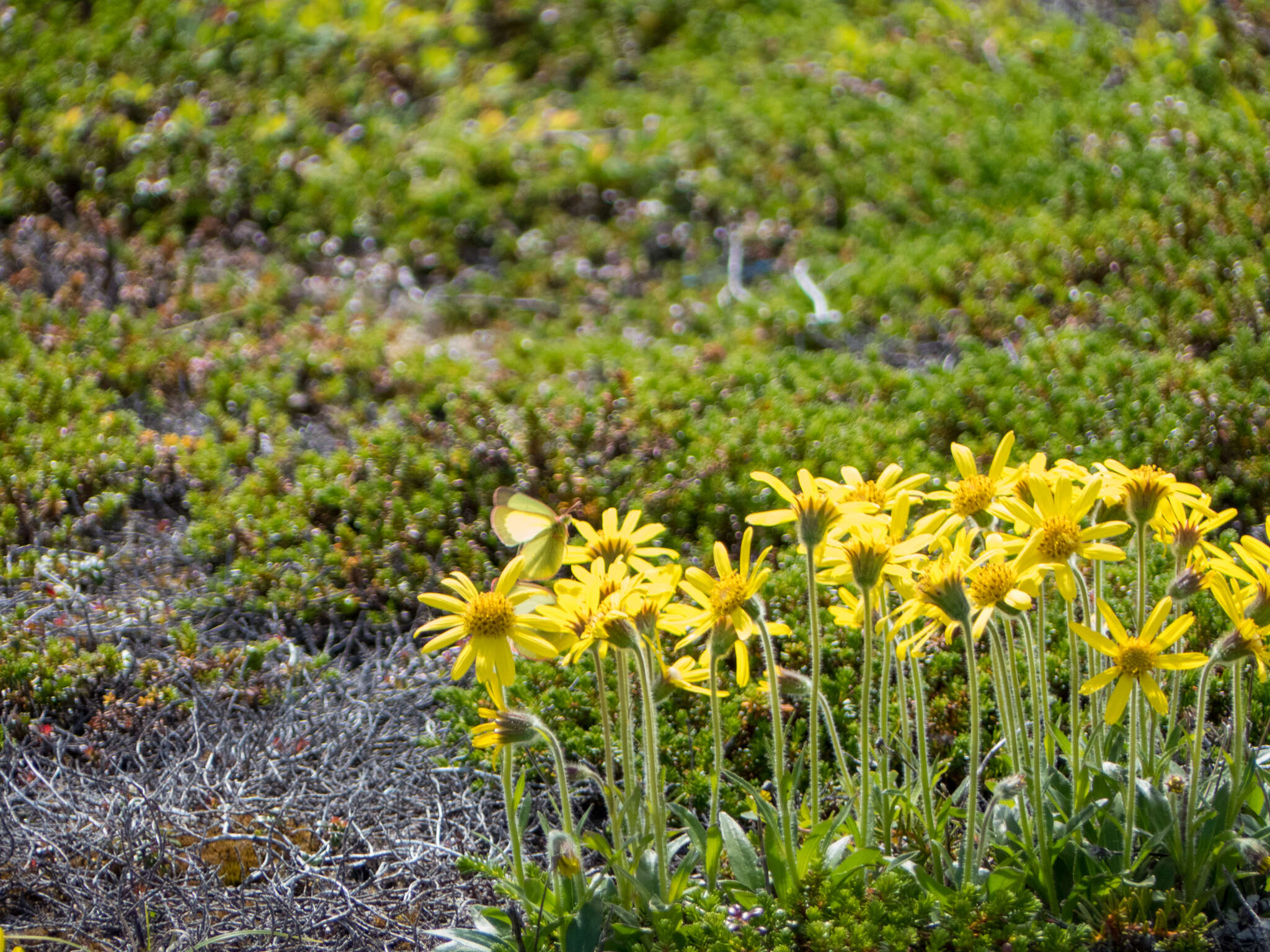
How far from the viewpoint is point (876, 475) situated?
3.93 m

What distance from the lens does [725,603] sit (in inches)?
80.5

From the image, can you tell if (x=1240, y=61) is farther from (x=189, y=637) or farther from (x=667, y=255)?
(x=189, y=637)

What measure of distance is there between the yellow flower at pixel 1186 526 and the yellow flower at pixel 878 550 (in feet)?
1.47

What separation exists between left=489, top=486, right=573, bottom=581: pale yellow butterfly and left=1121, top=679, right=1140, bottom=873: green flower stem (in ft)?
3.33

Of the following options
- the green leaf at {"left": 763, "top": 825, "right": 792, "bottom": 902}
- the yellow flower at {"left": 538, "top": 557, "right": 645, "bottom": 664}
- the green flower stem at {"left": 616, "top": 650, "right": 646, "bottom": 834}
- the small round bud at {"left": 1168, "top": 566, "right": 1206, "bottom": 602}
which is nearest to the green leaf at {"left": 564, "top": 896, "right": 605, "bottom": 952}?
the green flower stem at {"left": 616, "top": 650, "right": 646, "bottom": 834}

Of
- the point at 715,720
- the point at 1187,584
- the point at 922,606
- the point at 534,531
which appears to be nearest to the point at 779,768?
the point at 715,720

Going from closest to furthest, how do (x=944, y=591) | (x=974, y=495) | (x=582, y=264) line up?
(x=944, y=591) < (x=974, y=495) < (x=582, y=264)

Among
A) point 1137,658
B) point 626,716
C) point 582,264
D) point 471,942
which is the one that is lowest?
point 582,264

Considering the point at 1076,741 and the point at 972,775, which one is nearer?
the point at 972,775

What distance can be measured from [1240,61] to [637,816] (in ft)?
18.4

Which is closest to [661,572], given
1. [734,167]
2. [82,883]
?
[82,883]

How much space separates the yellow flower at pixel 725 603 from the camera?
2.03 meters

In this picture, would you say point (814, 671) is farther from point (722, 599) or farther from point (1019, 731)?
point (1019, 731)

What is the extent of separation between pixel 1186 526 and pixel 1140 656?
34 cm
